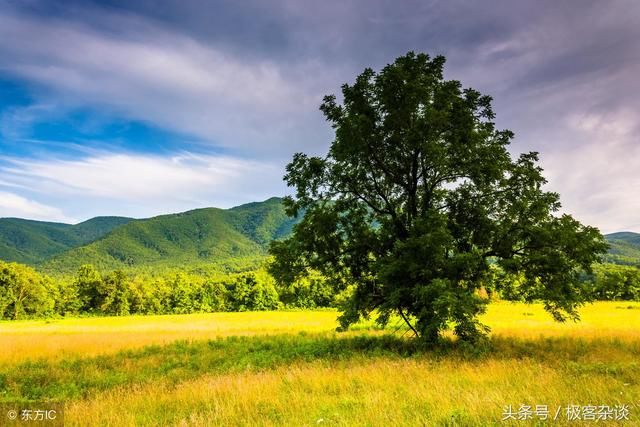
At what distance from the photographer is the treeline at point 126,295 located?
7838 centimetres

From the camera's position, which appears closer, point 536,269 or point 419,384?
point 419,384

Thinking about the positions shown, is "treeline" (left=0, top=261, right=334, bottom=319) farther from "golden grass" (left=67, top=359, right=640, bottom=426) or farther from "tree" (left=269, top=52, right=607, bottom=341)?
"golden grass" (left=67, top=359, right=640, bottom=426)

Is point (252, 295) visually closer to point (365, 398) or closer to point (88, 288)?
point (88, 288)

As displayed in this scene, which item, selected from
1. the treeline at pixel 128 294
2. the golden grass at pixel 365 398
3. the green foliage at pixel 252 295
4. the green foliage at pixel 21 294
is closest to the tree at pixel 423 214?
the golden grass at pixel 365 398

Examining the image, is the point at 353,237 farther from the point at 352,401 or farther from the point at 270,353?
the point at 352,401

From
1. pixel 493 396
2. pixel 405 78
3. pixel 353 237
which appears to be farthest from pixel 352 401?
pixel 405 78

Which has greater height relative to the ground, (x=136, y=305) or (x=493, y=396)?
(x=493, y=396)

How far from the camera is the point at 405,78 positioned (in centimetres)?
1507

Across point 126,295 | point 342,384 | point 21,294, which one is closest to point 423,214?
point 342,384

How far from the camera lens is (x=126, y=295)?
8706 cm

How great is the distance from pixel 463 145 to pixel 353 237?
6.00 m

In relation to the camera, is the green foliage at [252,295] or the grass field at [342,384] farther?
the green foliage at [252,295]

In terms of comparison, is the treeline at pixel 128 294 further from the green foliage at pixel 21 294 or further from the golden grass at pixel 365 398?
the golden grass at pixel 365 398

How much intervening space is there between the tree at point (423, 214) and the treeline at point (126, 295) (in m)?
62.9
